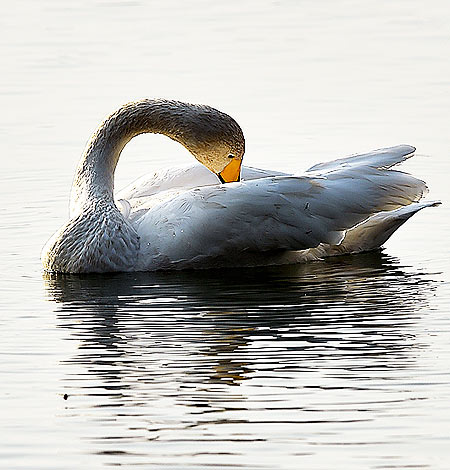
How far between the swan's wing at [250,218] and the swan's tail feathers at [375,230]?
14 centimetres

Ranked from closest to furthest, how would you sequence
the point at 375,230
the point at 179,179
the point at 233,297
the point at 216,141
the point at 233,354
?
the point at 233,354
the point at 233,297
the point at 216,141
the point at 375,230
the point at 179,179

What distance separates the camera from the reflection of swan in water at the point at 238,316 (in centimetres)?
931

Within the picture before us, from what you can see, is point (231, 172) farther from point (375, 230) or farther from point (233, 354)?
point (233, 354)

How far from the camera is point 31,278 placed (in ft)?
40.1

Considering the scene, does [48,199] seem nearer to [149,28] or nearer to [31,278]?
[31,278]

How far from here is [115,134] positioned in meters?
13.2

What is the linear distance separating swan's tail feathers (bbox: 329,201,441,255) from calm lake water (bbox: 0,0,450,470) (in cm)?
14

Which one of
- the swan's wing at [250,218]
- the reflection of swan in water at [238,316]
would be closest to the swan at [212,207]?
the swan's wing at [250,218]

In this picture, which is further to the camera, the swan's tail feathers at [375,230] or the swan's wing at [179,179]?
the swan's wing at [179,179]

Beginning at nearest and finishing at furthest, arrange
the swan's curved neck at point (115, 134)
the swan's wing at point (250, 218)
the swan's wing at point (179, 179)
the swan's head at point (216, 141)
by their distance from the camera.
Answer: the swan's wing at point (250, 218) → the swan's head at point (216, 141) → the swan's curved neck at point (115, 134) → the swan's wing at point (179, 179)

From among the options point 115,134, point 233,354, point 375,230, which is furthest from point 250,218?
point 233,354

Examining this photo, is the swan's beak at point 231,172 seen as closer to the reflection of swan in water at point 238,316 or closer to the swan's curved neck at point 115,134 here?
the swan's curved neck at point 115,134

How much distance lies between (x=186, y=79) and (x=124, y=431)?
38.9ft

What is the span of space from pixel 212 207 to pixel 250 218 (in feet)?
1.00
